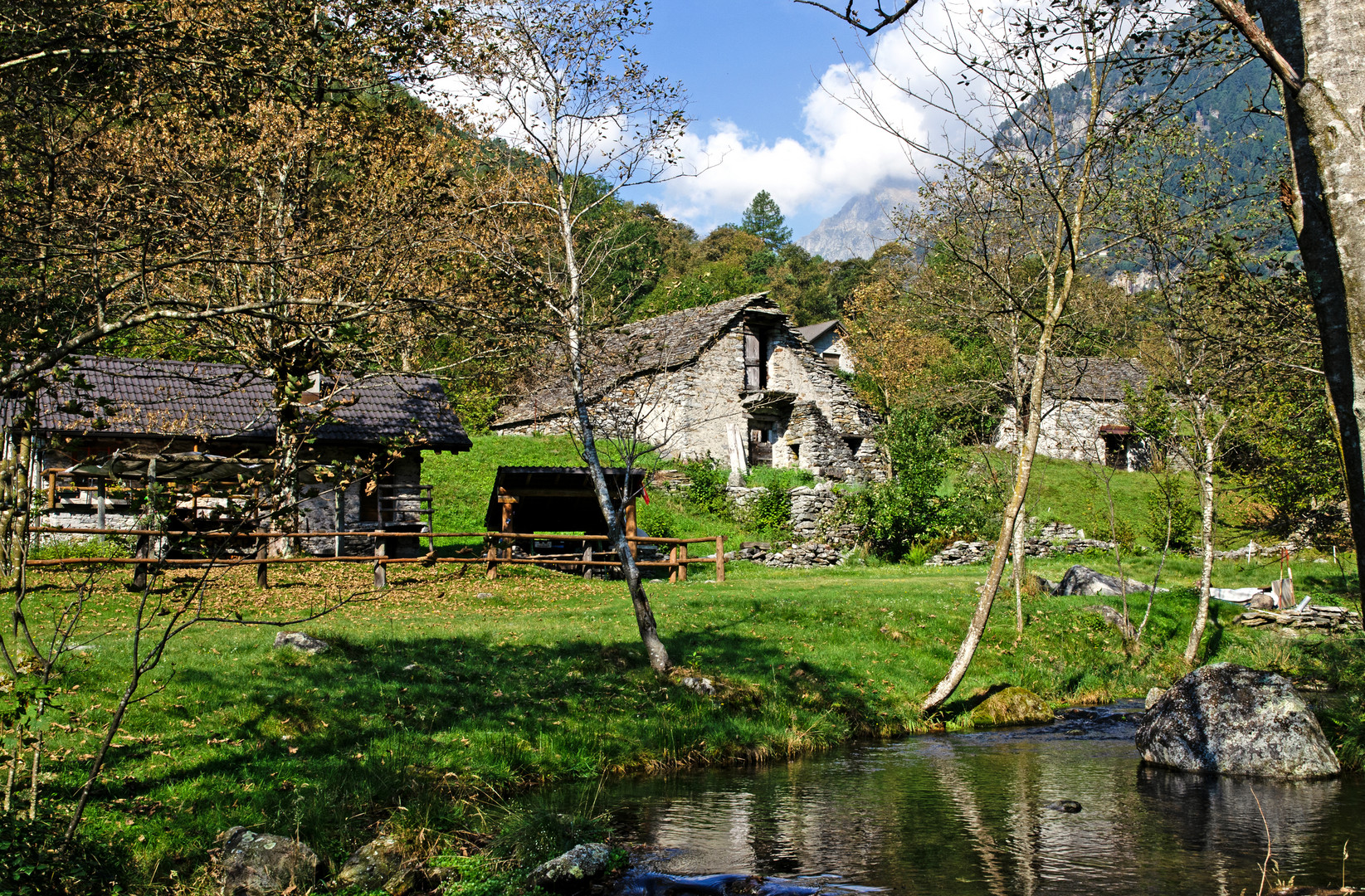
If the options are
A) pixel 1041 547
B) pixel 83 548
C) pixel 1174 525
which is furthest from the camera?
pixel 1041 547

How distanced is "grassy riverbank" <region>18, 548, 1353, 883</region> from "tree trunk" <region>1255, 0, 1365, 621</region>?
7.38 metres

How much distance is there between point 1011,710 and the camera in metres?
14.2

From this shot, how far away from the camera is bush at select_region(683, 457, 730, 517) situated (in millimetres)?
31969

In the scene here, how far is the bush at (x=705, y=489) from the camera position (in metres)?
32.0

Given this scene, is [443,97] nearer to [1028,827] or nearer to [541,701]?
[541,701]

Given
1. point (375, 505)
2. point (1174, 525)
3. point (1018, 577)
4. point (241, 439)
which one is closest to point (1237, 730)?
point (1018, 577)

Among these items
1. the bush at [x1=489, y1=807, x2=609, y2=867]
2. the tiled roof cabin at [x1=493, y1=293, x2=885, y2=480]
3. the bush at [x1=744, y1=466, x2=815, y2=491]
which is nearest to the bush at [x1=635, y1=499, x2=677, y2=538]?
the bush at [x1=744, y1=466, x2=815, y2=491]

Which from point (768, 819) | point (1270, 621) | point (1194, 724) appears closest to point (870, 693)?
point (1194, 724)

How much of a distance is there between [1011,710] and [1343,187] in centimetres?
1180

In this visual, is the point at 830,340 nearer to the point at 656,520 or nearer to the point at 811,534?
the point at 811,534

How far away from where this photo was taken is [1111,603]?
18.8m

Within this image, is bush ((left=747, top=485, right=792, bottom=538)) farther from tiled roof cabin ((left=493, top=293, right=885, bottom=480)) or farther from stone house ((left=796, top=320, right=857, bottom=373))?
stone house ((left=796, top=320, right=857, bottom=373))

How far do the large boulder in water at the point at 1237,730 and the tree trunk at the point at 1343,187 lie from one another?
7882 millimetres

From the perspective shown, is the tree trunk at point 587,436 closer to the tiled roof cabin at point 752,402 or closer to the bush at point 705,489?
the bush at point 705,489
